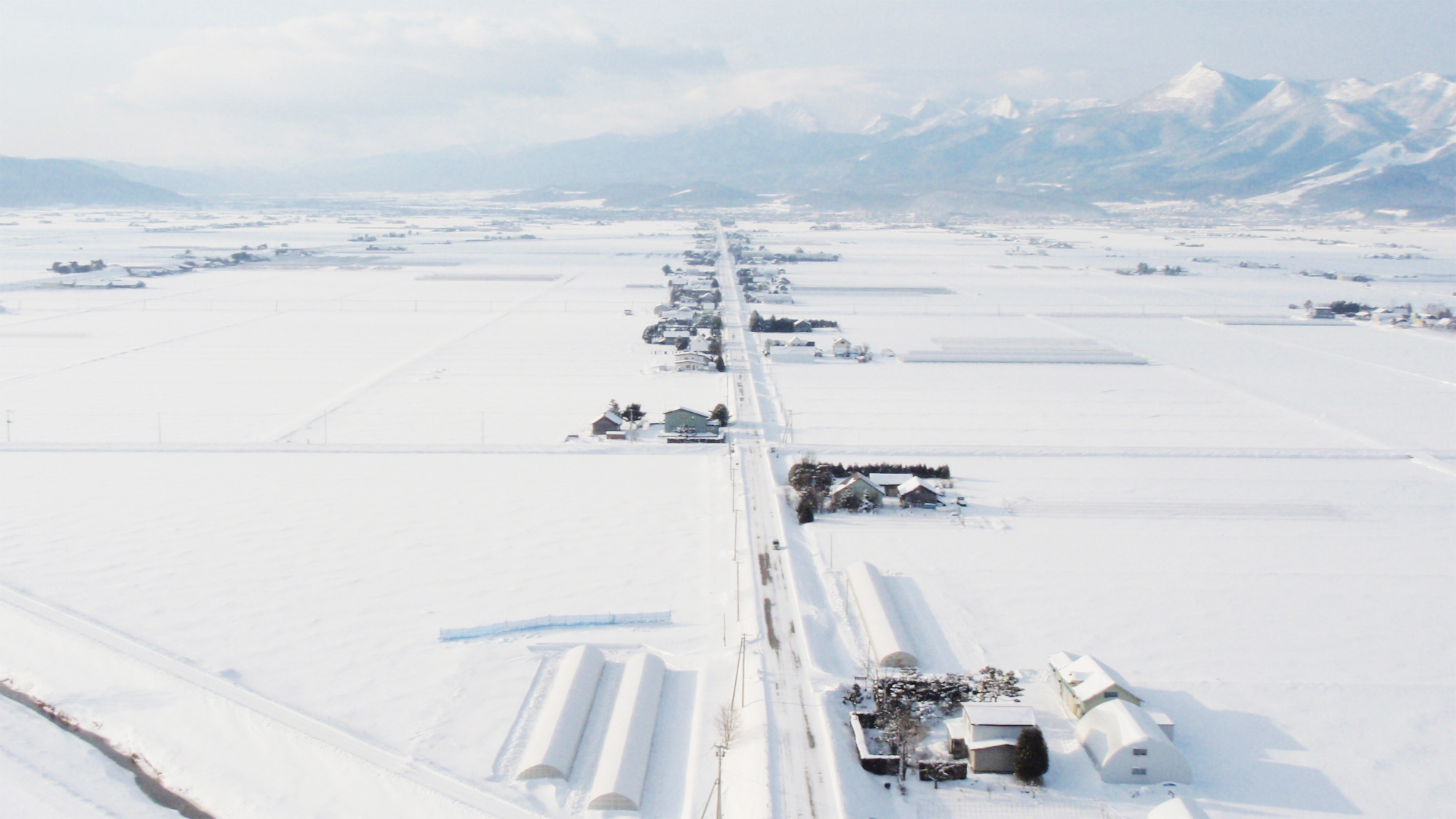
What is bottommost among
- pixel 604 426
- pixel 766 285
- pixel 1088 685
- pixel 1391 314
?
pixel 1088 685

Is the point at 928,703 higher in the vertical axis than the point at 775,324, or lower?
lower

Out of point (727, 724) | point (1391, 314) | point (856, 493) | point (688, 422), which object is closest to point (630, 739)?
point (727, 724)

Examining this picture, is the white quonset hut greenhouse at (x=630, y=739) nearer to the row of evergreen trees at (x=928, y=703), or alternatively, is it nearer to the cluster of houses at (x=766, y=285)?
the row of evergreen trees at (x=928, y=703)

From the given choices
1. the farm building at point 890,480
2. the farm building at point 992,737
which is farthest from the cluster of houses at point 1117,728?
the farm building at point 890,480

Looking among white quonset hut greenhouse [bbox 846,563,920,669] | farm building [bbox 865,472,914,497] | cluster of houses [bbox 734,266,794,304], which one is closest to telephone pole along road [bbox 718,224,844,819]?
white quonset hut greenhouse [bbox 846,563,920,669]

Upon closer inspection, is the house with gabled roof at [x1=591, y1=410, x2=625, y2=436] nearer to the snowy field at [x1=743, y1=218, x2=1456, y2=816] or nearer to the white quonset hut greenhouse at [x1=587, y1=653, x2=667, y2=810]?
the snowy field at [x1=743, y1=218, x2=1456, y2=816]

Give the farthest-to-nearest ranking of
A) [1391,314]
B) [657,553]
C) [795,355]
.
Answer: [1391,314] → [795,355] → [657,553]

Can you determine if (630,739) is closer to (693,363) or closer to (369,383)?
(369,383)
